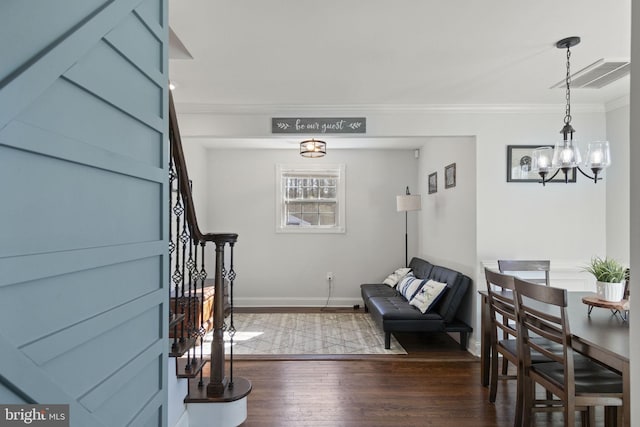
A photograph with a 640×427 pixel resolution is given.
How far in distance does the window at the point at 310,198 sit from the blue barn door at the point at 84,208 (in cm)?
456

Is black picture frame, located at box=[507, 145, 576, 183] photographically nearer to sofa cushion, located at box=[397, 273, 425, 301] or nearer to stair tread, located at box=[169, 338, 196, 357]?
sofa cushion, located at box=[397, 273, 425, 301]

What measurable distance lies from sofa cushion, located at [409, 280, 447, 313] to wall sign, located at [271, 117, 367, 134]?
1.87 m

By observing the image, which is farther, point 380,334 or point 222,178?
point 222,178

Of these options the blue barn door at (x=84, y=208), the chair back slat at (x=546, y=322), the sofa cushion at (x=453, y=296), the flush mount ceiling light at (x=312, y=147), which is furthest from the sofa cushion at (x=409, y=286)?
the blue barn door at (x=84, y=208)

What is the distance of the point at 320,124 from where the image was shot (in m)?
3.82

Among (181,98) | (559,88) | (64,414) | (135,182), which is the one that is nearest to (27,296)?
(64,414)

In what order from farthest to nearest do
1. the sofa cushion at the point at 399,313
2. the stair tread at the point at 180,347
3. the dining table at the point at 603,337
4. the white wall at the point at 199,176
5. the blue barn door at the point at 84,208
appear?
the white wall at the point at 199,176 < the sofa cushion at the point at 399,313 < the stair tread at the point at 180,347 < the dining table at the point at 603,337 < the blue barn door at the point at 84,208

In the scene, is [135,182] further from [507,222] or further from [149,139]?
[507,222]

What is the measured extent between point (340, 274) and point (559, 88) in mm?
3785

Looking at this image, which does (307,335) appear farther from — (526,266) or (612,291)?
(612,291)

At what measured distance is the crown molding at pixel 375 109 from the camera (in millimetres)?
3762

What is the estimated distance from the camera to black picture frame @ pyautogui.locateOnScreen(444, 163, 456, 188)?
435cm

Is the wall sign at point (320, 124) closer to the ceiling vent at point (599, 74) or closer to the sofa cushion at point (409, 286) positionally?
the ceiling vent at point (599, 74)

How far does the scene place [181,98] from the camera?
361cm
